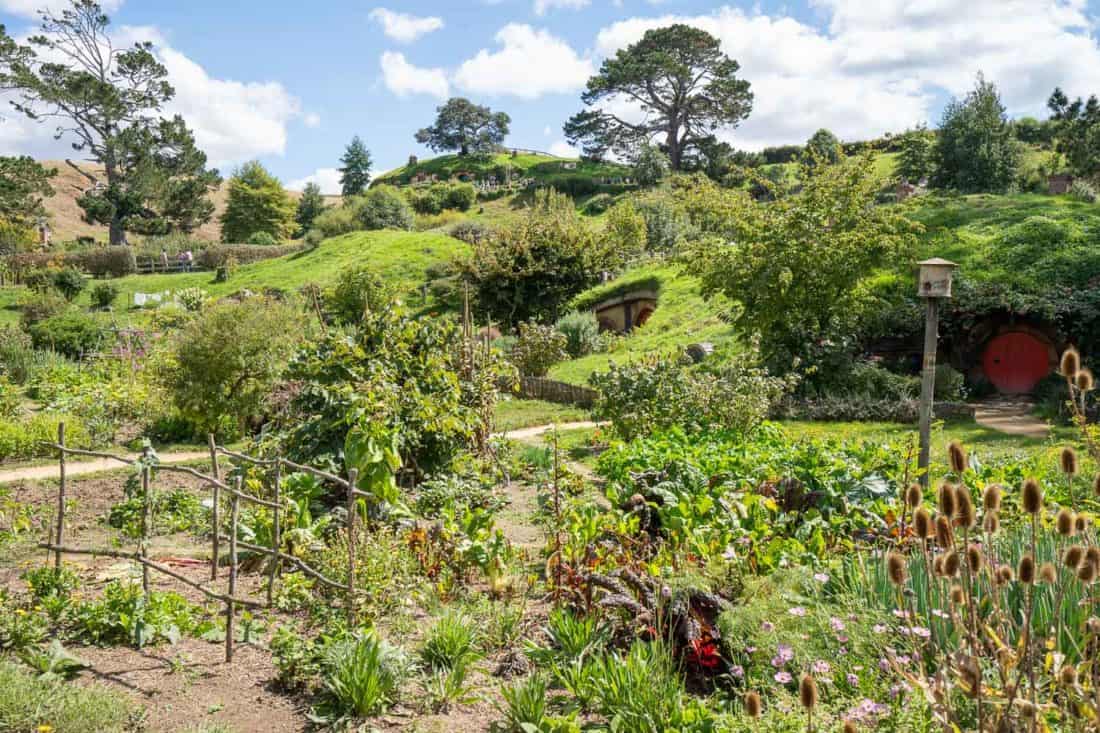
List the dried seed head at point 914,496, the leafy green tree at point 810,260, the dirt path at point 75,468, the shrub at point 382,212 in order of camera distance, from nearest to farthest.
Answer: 1. the dried seed head at point 914,496
2. the dirt path at point 75,468
3. the leafy green tree at point 810,260
4. the shrub at point 382,212

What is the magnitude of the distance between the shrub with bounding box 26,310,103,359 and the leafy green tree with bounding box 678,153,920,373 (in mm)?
13517

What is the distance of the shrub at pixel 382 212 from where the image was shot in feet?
131

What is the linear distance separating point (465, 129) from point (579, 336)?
58.3 metres

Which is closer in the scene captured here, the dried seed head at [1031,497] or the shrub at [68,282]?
the dried seed head at [1031,497]

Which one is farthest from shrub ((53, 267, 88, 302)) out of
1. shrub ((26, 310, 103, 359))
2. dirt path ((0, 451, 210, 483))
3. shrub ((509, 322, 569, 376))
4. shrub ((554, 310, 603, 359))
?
dirt path ((0, 451, 210, 483))

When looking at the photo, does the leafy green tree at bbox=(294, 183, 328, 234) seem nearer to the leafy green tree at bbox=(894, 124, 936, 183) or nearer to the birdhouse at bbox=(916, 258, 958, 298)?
the leafy green tree at bbox=(894, 124, 936, 183)

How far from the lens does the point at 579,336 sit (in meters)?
20.5

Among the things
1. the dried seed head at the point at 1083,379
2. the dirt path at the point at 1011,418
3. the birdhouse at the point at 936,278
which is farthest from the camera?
the dirt path at the point at 1011,418

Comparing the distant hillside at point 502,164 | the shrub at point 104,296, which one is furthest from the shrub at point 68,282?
the distant hillside at point 502,164

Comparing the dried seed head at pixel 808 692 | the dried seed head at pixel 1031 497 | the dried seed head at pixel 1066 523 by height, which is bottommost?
the dried seed head at pixel 808 692

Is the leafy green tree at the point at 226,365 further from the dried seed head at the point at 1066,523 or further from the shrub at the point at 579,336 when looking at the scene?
the dried seed head at the point at 1066,523

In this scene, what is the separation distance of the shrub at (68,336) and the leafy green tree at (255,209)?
34777mm

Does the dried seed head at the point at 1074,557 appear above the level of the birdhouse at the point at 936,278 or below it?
below

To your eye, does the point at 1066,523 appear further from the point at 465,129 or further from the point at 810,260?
the point at 465,129
